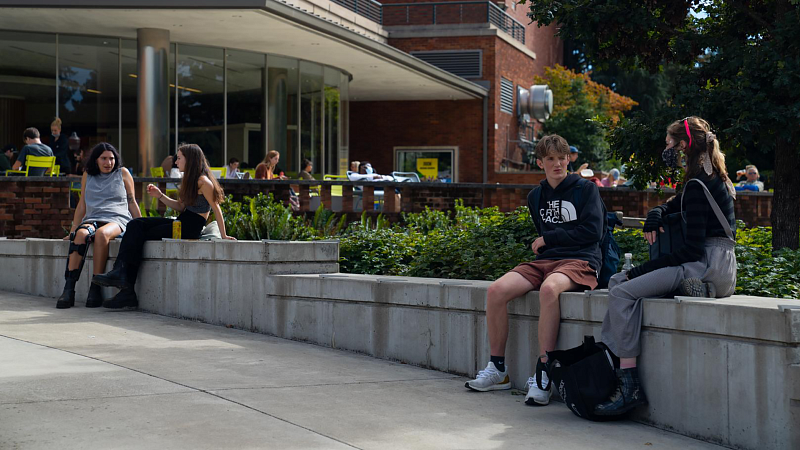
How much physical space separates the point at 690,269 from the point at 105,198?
637 centimetres

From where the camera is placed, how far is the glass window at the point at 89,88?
2245 centimetres

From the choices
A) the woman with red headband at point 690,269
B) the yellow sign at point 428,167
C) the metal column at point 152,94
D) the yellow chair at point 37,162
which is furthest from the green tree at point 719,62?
the yellow sign at point 428,167

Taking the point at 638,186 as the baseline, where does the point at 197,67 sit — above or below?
above

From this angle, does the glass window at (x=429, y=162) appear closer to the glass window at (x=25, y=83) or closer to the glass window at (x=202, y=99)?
the glass window at (x=202, y=99)

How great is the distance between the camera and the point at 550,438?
511 centimetres

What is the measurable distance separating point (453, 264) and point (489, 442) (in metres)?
3.77

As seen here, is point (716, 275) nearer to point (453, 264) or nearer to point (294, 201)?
point (453, 264)

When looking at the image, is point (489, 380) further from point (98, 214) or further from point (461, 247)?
point (98, 214)

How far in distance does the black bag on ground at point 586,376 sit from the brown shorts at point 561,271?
63 centimetres

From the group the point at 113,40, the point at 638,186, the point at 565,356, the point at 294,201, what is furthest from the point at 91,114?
the point at 565,356

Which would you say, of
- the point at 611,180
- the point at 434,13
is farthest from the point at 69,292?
the point at 434,13

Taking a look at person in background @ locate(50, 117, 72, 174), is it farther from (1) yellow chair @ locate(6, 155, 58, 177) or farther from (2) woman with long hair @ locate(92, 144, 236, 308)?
(2) woman with long hair @ locate(92, 144, 236, 308)

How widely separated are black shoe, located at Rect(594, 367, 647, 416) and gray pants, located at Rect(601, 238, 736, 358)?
0.12m

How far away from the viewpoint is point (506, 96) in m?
36.9
